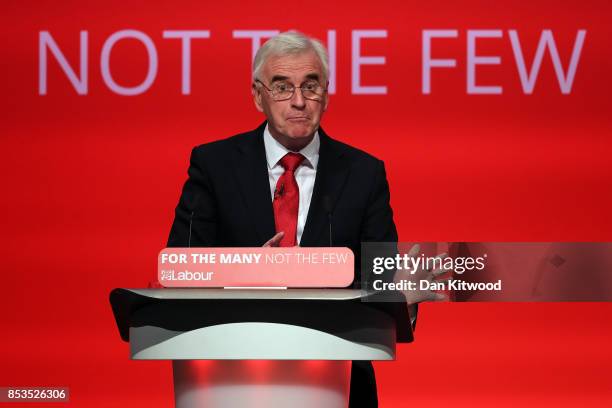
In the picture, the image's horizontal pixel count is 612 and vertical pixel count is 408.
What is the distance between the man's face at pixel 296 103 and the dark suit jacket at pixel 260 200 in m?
0.08

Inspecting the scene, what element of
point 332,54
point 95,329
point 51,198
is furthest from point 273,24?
point 95,329

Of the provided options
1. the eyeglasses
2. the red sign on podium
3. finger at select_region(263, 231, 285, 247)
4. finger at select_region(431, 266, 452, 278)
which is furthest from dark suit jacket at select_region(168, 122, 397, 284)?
the red sign on podium

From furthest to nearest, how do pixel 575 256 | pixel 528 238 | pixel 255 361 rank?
pixel 528 238 → pixel 575 256 → pixel 255 361

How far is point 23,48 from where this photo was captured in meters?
3.79

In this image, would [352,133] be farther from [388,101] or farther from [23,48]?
[23,48]

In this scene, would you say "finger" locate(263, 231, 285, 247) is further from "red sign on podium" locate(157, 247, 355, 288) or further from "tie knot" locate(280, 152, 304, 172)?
"tie knot" locate(280, 152, 304, 172)

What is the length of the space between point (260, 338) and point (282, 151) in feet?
3.01

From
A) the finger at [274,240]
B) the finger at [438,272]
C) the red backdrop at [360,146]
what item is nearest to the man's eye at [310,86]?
the finger at [274,240]

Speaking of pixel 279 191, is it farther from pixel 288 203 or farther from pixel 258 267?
pixel 258 267

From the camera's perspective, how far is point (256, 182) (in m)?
2.67

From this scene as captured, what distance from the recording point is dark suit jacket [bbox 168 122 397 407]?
2598 millimetres

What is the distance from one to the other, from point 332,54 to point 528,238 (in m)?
0.94

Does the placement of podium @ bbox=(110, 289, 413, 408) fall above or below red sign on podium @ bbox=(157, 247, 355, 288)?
below

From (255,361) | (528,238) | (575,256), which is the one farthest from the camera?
(528,238)
